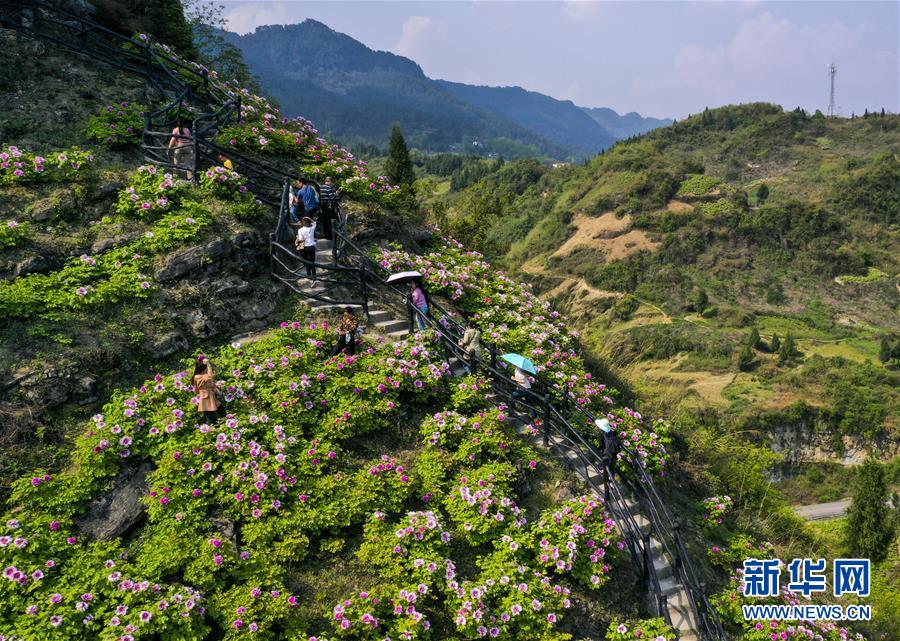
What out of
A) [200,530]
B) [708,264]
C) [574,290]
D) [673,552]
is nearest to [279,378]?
[200,530]

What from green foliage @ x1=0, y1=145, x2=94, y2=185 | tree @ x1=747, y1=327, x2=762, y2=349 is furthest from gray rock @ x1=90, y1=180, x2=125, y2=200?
tree @ x1=747, y1=327, x2=762, y2=349

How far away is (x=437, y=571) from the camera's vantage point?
7027 millimetres

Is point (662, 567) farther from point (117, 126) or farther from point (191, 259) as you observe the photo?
point (117, 126)

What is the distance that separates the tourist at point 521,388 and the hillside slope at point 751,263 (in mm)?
46499

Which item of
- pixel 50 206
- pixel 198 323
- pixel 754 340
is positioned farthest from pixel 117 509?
pixel 754 340

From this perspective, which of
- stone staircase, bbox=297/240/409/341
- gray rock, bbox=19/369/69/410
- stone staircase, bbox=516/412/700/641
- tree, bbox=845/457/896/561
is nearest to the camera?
gray rock, bbox=19/369/69/410

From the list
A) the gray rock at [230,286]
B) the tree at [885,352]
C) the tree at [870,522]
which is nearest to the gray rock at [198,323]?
the gray rock at [230,286]

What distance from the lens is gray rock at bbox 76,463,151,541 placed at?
6.70m

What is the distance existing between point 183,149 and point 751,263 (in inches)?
4821

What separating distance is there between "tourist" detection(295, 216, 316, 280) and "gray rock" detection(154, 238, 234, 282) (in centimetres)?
147

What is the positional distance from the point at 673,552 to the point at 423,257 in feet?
30.9

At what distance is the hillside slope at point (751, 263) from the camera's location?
2763 inches

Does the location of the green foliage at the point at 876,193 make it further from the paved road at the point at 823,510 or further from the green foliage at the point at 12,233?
the green foliage at the point at 12,233

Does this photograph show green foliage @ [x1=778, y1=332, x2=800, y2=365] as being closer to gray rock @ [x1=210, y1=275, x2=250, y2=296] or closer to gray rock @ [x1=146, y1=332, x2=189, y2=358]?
gray rock @ [x1=210, y1=275, x2=250, y2=296]
